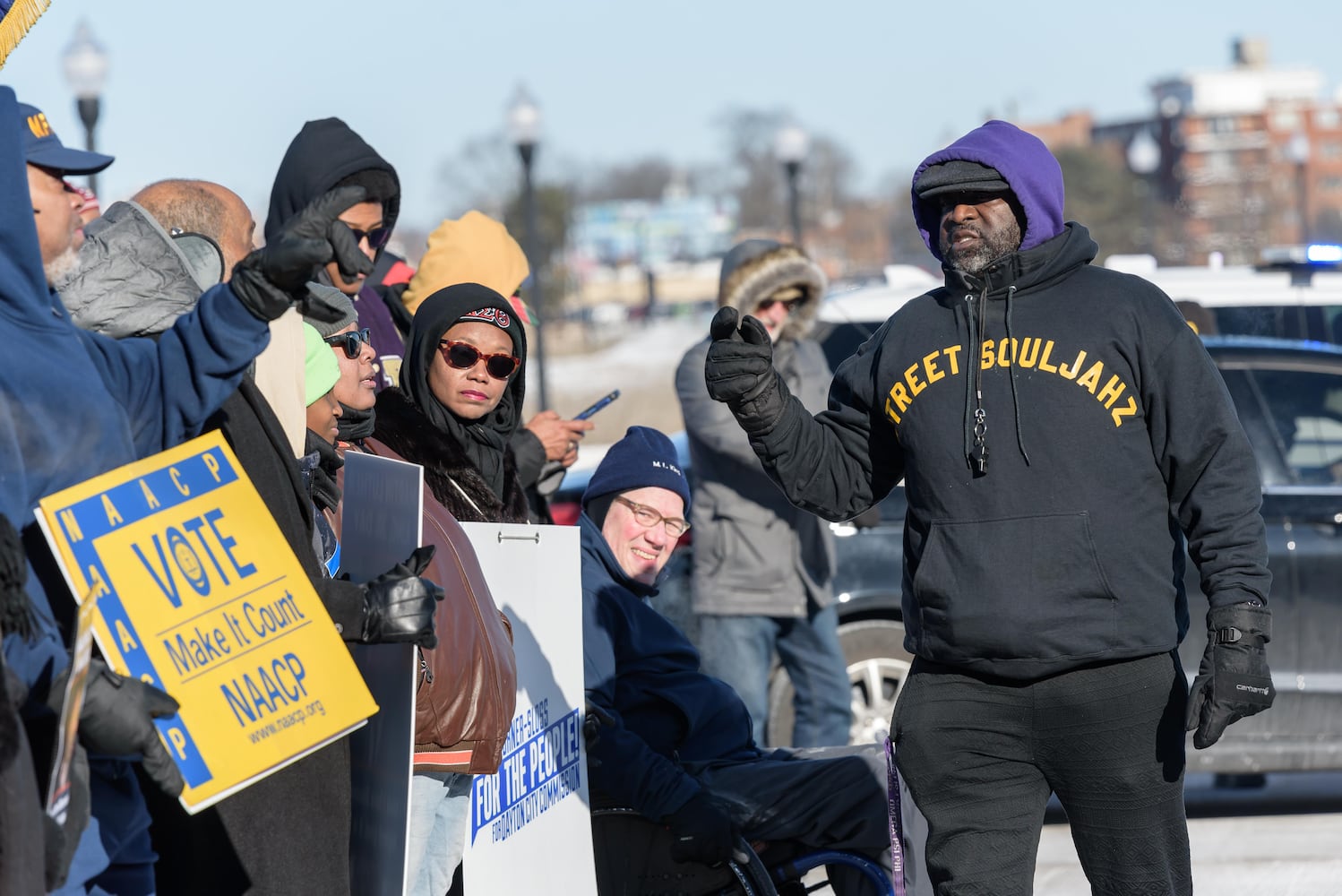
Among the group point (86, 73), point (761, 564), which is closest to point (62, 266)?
point (761, 564)

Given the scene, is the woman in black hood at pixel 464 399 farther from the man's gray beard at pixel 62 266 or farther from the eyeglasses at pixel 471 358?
the man's gray beard at pixel 62 266

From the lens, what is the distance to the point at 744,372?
3.70 metres

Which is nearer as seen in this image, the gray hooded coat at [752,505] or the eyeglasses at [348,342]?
the eyeglasses at [348,342]

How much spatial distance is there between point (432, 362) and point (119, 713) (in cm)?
200

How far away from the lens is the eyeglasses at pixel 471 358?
14.4ft

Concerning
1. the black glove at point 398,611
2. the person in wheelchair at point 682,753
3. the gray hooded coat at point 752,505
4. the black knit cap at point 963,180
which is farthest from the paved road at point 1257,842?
the black glove at point 398,611

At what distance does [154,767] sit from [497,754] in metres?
1.08

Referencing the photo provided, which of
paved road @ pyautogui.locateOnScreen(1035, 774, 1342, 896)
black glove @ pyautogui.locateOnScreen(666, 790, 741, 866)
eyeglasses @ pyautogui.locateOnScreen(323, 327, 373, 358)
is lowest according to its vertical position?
paved road @ pyautogui.locateOnScreen(1035, 774, 1342, 896)

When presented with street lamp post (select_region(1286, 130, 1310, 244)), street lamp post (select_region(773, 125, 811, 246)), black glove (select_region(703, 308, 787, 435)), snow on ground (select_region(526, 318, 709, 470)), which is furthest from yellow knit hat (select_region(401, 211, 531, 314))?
street lamp post (select_region(1286, 130, 1310, 244))

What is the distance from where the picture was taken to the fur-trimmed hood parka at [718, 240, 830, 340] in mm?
6457

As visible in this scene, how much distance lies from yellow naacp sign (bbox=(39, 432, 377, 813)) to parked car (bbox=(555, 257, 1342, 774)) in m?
3.73

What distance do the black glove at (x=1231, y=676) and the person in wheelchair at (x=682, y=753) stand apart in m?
1.17

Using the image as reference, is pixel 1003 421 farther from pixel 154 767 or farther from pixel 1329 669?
pixel 1329 669

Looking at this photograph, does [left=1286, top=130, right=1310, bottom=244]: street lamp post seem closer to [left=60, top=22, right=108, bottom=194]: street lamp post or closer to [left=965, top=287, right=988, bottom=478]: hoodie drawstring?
[left=60, top=22, right=108, bottom=194]: street lamp post
